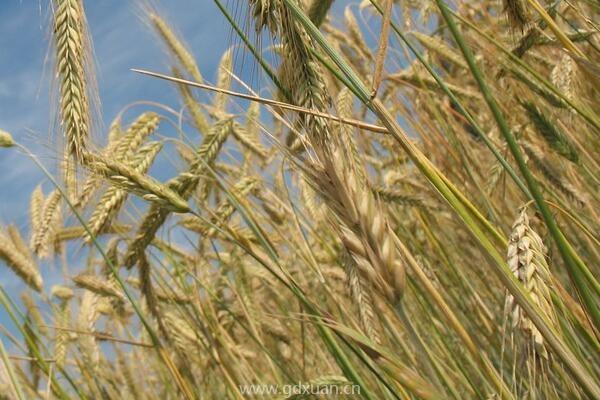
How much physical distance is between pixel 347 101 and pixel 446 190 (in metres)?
1.32

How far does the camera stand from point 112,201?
71.1 inches

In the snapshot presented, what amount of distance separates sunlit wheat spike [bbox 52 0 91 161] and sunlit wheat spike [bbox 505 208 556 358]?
803mm

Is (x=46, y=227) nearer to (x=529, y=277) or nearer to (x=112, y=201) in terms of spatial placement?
(x=112, y=201)

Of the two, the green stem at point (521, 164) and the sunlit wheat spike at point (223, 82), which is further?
the sunlit wheat spike at point (223, 82)

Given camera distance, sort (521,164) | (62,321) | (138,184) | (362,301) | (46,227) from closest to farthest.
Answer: (521,164) < (362,301) < (138,184) < (46,227) < (62,321)

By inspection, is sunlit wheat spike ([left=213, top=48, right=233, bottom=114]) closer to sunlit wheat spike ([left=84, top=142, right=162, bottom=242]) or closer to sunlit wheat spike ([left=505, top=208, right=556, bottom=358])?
sunlit wheat spike ([left=84, top=142, right=162, bottom=242])

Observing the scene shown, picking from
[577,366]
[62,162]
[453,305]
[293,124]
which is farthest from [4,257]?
[577,366]

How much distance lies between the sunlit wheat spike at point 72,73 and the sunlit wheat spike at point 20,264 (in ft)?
4.57

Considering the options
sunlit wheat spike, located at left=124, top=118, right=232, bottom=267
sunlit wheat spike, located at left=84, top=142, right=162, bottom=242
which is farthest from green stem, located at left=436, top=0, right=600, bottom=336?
sunlit wheat spike, located at left=84, top=142, right=162, bottom=242

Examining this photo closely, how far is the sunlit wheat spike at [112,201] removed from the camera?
176 centimetres

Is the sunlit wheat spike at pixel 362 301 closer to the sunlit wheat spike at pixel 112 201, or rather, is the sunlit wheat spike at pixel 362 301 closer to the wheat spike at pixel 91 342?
the sunlit wheat spike at pixel 112 201

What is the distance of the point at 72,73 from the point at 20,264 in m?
1.48

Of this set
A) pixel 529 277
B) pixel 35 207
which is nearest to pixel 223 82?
pixel 35 207

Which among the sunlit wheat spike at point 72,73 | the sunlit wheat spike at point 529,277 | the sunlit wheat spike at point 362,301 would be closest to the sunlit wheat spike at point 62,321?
the sunlit wheat spike at point 72,73
